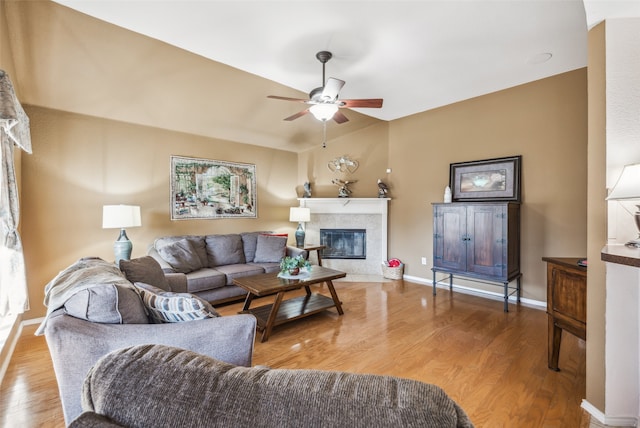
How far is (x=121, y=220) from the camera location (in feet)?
10.7

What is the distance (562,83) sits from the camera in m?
3.43

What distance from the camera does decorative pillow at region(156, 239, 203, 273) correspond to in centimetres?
361

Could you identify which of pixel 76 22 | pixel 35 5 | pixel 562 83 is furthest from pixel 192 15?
pixel 562 83

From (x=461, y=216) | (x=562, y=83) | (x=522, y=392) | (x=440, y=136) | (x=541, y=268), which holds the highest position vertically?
(x=562, y=83)

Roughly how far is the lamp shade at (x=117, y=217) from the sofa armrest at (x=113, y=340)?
2199mm

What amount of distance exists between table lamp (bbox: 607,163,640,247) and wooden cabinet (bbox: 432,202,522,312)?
2052 millimetres

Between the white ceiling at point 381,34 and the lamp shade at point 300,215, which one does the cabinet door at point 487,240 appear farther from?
the lamp shade at point 300,215

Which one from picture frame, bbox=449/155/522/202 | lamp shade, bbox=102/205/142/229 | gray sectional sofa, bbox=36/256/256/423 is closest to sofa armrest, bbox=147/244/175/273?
lamp shade, bbox=102/205/142/229

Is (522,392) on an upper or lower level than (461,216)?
lower

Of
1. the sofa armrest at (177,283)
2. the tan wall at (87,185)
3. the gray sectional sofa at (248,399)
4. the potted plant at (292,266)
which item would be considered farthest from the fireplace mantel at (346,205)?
the gray sectional sofa at (248,399)

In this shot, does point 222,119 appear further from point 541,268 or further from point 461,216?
point 541,268

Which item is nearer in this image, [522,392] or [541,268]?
[522,392]

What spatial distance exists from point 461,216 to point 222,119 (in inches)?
144

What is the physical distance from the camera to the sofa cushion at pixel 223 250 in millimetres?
4177
